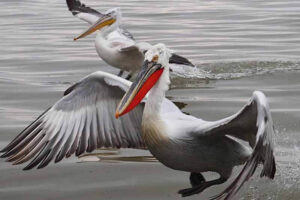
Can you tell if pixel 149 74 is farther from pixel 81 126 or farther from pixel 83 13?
pixel 83 13

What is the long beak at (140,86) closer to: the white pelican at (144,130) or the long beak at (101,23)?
the white pelican at (144,130)

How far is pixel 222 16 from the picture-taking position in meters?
15.5

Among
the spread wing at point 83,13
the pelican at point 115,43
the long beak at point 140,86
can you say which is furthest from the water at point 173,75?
the long beak at point 140,86

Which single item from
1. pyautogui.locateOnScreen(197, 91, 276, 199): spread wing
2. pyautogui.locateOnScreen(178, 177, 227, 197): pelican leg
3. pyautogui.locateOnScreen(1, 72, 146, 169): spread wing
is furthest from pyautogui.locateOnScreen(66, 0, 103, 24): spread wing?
pyautogui.locateOnScreen(197, 91, 276, 199): spread wing

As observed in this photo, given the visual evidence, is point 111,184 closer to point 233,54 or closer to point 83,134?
point 83,134

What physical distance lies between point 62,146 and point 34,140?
22 cm

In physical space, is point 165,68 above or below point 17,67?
above

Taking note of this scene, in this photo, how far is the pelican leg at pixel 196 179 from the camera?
18.9 ft

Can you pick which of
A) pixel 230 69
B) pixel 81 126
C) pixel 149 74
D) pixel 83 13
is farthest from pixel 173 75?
pixel 149 74

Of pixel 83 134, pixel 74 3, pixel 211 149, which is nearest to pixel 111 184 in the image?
pixel 83 134

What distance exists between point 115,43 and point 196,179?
478 cm

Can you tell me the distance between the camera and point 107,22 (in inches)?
425

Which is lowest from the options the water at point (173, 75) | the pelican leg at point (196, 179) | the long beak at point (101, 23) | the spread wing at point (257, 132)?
the water at point (173, 75)

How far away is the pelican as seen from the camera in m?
9.70
